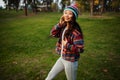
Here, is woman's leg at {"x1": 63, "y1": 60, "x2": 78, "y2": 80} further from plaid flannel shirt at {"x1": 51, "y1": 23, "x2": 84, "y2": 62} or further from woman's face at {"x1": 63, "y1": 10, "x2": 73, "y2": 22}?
woman's face at {"x1": 63, "y1": 10, "x2": 73, "y2": 22}

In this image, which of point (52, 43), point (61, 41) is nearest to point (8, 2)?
point (52, 43)

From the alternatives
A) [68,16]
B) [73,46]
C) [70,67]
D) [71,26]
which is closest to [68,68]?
[70,67]

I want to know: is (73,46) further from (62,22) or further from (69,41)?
(62,22)

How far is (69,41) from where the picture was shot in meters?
3.24

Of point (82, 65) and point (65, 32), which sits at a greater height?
point (65, 32)

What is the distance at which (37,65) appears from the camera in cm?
693

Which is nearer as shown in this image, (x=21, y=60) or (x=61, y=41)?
(x=61, y=41)

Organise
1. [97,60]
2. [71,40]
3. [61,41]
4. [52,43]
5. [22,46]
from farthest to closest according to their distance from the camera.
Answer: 1. [52,43]
2. [22,46]
3. [97,60]
4. [61,41]
5. [71,40]

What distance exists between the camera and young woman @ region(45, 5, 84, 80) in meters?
3.15

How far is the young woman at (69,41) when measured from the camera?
3.15 meters

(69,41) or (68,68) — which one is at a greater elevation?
(69,41)

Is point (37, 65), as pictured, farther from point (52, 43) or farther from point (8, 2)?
point (8, 2)

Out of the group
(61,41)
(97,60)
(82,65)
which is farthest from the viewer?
(97,60)

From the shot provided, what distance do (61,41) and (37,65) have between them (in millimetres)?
3698
